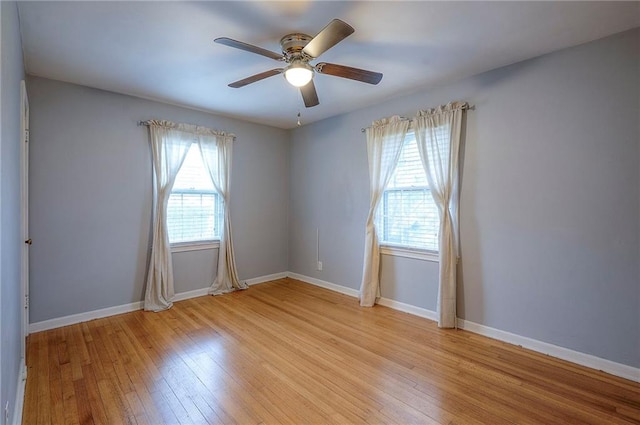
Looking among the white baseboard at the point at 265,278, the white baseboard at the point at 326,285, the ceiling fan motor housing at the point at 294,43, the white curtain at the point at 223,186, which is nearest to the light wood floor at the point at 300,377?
the white baseboard at the point at 326,285

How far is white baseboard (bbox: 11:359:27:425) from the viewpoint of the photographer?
1.72 meters

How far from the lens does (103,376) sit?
2234 mm

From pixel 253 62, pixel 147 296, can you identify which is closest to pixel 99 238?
pixel 147 296

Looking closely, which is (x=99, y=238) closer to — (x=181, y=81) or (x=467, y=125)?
(x=181, y=81)

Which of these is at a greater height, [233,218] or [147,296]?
[233,218]

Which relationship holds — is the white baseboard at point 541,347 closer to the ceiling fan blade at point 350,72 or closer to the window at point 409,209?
the window at point 409,209

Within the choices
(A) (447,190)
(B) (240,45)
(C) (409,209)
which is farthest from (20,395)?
(A) (447,190)

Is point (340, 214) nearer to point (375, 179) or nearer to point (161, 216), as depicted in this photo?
point (375, 179)

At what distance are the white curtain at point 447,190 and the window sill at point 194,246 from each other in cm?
302

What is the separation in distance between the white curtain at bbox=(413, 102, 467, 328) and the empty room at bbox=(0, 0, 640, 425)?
2 centimetres

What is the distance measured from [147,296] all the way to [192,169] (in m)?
1.70

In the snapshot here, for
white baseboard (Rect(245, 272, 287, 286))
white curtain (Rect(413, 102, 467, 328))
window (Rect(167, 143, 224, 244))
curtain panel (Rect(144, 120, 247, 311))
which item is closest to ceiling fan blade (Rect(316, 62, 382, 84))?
white curtain (Rect(413, 102, 467, 328))

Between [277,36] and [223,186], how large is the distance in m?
2.49

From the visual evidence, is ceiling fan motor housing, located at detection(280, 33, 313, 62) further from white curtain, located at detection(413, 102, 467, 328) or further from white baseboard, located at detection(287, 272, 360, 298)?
white baseboard, located at detection(287, 272, 360, 298)
